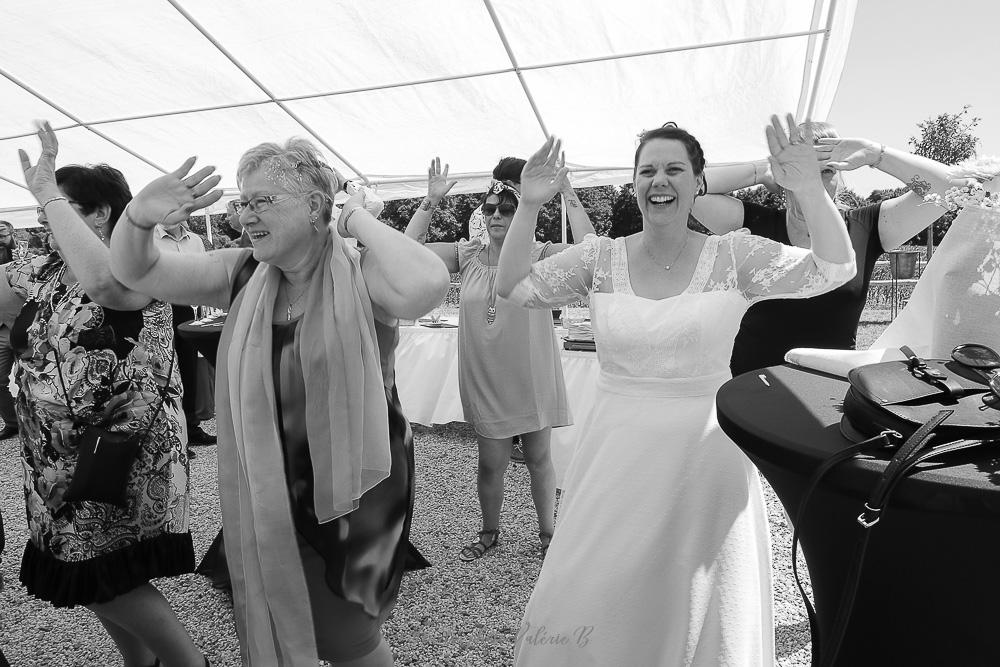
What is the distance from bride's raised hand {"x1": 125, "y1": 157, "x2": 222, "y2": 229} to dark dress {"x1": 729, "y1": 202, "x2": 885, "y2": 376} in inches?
80.9

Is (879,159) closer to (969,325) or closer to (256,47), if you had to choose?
(969,325)

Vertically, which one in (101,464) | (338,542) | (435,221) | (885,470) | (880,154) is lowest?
(338,542)

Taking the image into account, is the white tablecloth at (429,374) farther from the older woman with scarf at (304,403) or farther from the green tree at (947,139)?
the green tree at (947,139)

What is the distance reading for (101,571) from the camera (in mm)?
1884

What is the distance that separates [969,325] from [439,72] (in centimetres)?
515

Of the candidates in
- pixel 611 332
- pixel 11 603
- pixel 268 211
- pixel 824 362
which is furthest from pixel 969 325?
pixel 11 603

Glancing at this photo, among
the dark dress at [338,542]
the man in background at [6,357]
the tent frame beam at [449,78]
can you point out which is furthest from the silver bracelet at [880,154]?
the man in background at [6,357]

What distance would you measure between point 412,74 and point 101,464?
15.2ft

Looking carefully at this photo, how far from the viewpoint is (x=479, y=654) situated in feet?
8.09

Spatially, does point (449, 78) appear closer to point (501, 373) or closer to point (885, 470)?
point (501, 373)

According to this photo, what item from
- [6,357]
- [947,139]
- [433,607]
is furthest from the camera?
[947,139]

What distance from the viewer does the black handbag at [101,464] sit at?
1.82 meters

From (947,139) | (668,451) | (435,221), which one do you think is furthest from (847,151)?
(435,221)

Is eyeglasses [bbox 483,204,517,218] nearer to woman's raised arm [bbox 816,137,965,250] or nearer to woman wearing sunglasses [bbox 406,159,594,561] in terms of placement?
woman wearing sunglasses [bbox 406,159,594,561]
